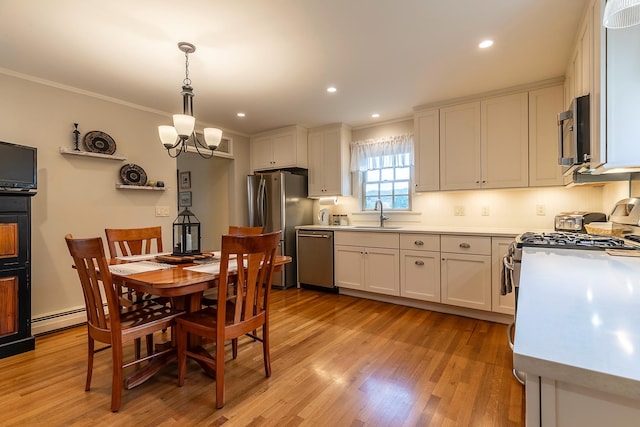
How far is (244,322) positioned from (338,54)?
2.10 meters

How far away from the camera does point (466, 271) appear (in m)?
3.00

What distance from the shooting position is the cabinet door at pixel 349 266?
12.1 ft

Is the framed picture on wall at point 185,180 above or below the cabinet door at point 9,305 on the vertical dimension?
above

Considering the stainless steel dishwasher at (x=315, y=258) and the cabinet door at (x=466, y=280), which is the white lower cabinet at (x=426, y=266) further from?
the stainless steel dishwasher at (x=315, y=258)

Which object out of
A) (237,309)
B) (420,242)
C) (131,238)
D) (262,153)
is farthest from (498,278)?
(262,153)

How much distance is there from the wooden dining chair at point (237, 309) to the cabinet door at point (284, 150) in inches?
105

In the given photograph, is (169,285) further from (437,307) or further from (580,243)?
(437,307)

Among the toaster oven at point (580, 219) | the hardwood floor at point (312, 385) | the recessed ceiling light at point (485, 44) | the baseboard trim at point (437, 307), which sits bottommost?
the hardwood floor at point (312, 385)

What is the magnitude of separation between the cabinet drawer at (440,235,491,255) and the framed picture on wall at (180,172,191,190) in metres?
4.59

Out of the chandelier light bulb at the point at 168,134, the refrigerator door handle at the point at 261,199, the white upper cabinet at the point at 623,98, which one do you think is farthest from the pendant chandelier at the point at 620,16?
the refrigerator door handle at the point at 261,199

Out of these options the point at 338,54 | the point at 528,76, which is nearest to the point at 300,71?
the point at 338,54

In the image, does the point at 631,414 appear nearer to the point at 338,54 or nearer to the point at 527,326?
the point at 527,326

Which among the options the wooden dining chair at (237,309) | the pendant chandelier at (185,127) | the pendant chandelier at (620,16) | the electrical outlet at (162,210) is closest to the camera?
the pendant chandelier at (620,16)

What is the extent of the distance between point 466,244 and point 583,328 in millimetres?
2571
